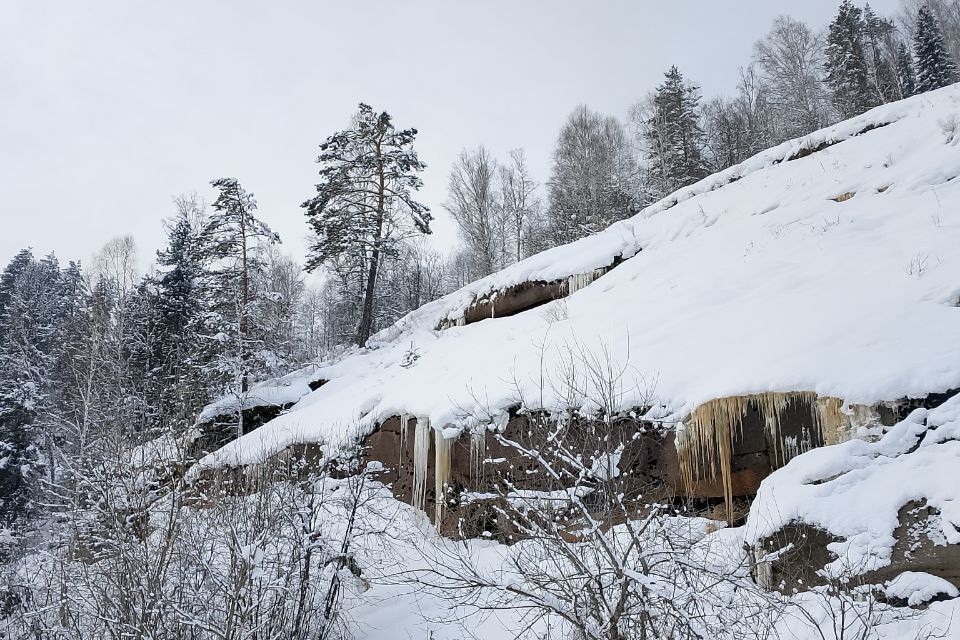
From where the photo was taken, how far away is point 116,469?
6891mm

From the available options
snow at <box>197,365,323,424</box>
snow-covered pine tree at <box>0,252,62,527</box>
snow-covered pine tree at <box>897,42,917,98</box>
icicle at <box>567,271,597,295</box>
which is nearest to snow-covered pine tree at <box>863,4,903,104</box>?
snow-covered pine tree at <box>897,42,917,98</box>

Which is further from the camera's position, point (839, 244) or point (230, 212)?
point (230, 212)

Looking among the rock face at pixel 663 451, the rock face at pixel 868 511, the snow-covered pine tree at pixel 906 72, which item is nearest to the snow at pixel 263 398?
the rock face at pixel 663 451

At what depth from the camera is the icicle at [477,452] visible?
669 cm

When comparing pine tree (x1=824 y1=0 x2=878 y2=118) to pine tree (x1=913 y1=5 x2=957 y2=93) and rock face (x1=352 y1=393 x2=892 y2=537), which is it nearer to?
pine tree (x1=913 y1=5 x2=957 y2=93)

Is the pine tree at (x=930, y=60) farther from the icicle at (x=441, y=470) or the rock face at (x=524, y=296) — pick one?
the icicle at (x=441, y=470)

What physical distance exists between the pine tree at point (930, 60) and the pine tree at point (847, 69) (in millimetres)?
2186

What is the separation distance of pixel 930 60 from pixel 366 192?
23178mm

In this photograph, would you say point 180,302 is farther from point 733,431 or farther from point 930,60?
point 930,60

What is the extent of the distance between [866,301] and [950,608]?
2865mm

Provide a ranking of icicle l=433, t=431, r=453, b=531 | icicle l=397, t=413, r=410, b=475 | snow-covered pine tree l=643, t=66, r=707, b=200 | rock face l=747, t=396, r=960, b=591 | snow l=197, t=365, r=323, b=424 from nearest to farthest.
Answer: rock face l=747, t=396, r=960, b=591 → icicle l=433, t=431, r=453, b=531 → icicle l=397, t=413, r=410, b=475 → snow l=197, t=365, r=323, b=424 → snow-covered pine tree l=643, t=66, r=707, b=200

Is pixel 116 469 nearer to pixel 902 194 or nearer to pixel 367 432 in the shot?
pixel 367 432

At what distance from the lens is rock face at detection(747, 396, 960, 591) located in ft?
11.6

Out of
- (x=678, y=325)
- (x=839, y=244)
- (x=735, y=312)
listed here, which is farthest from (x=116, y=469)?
(x=839, y=244)
